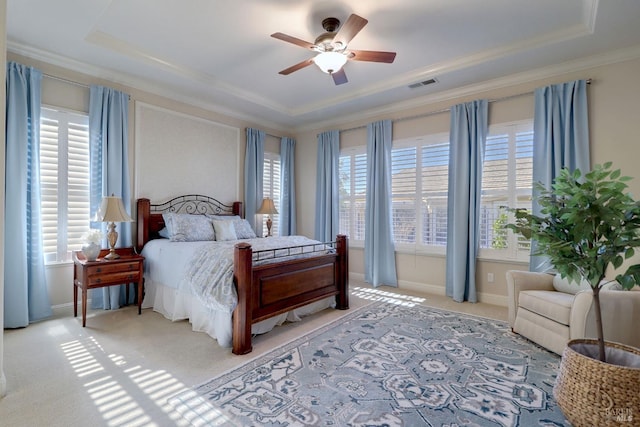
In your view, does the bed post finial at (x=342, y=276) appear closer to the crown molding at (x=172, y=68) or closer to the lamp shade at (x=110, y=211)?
the lamp shade at (x=110, y=211)

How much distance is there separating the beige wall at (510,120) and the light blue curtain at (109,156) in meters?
3.12

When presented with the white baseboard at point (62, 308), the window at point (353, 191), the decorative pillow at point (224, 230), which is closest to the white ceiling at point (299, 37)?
the window at point (353, 191)

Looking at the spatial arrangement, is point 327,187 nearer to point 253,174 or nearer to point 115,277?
point 253,174

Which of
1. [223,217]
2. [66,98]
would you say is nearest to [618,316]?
[223,217]

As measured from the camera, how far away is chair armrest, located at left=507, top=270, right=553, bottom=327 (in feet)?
10.00

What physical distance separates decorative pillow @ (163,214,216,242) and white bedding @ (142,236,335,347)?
14 cm

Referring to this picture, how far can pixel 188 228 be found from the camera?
3973mm

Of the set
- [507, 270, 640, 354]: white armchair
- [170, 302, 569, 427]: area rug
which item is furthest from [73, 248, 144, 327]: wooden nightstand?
[507, 270, 640, 354]: white armchair

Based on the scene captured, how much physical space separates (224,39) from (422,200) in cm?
336

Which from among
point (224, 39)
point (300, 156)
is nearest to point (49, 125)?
point (224, 39)

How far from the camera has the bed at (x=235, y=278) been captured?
2637 mm

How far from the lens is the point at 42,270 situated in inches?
130

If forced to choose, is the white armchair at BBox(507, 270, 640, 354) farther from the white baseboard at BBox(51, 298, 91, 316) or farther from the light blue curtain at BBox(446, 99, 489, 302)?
the white baseboard at BBox(51, 298, 91, 316)

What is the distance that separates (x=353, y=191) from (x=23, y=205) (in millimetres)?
4277
